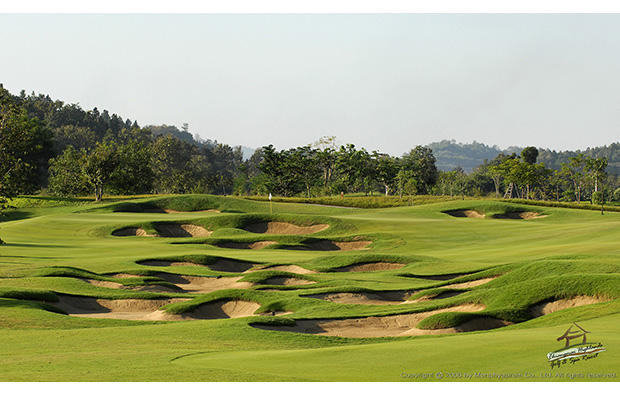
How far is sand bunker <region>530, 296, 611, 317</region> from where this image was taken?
18938mm

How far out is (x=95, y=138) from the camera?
577 ft

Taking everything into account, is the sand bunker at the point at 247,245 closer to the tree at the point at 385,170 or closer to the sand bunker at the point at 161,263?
the sand bunker at the point at 161,263

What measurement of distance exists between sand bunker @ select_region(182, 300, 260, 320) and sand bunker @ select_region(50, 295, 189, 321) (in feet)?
5.08

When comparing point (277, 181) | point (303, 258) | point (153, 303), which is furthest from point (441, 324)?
point (277, 181)

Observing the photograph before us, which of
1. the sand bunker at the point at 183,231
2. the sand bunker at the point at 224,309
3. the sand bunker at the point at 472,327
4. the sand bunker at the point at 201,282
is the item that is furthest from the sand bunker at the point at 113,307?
the sand bunker at the point at 183,231

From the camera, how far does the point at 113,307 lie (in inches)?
1008

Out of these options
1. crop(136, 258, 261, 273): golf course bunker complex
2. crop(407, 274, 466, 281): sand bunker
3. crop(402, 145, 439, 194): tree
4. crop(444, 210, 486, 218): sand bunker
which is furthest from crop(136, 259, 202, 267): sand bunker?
crop(402, 145, 439, 194): tree

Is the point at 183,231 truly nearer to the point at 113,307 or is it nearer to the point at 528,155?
the point at 113,307

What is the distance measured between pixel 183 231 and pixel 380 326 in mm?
39975

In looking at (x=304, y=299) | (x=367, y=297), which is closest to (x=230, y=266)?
(x=367, y=297)

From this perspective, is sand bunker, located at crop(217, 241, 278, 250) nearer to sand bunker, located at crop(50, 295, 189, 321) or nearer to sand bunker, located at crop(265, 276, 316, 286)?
sand bunker, located at crop(265, 276, 316, 286)

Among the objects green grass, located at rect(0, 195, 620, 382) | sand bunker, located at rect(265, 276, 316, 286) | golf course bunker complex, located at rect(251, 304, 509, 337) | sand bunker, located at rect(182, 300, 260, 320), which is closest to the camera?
green grass, located at rect(0, 195, 620, 382)

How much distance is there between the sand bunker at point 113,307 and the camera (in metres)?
24.0

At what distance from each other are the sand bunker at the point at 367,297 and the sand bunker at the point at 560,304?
7.10 metres
